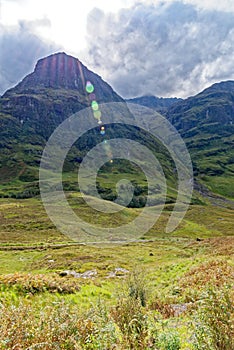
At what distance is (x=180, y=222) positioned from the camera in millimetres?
118500

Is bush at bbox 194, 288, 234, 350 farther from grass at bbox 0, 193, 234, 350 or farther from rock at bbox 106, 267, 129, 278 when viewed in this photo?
rock at bbox 106, 267, 129, 278

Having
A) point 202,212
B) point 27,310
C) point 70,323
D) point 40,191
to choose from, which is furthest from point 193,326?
point 40,191

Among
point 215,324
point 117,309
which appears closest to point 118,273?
point 117,309

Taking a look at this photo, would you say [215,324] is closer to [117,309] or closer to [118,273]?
[117,309]

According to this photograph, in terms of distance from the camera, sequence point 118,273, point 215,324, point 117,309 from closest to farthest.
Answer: point 215,324 → point 117,309 → point 118,273

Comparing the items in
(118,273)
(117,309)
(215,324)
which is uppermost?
(215,324)

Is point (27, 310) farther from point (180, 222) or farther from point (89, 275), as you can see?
point (180, 222)

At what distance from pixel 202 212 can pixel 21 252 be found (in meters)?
119

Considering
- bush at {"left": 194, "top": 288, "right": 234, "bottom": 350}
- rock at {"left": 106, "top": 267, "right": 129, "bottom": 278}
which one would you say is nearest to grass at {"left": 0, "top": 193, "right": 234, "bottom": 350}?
bush at {"left": 194, "top": 288, "right": 234, "bottom": 350}

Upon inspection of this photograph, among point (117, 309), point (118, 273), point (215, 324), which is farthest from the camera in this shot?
point (118, 273)

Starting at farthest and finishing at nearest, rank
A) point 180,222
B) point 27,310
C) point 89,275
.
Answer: point 180,222 < point 89,275 < point 27,310

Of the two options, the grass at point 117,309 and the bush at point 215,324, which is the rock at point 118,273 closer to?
the grass at point 117,309

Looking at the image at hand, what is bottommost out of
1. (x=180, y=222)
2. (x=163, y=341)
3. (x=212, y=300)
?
(x=180, y=222)

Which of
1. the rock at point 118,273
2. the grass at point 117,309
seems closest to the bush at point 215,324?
the grass at point 117,309
